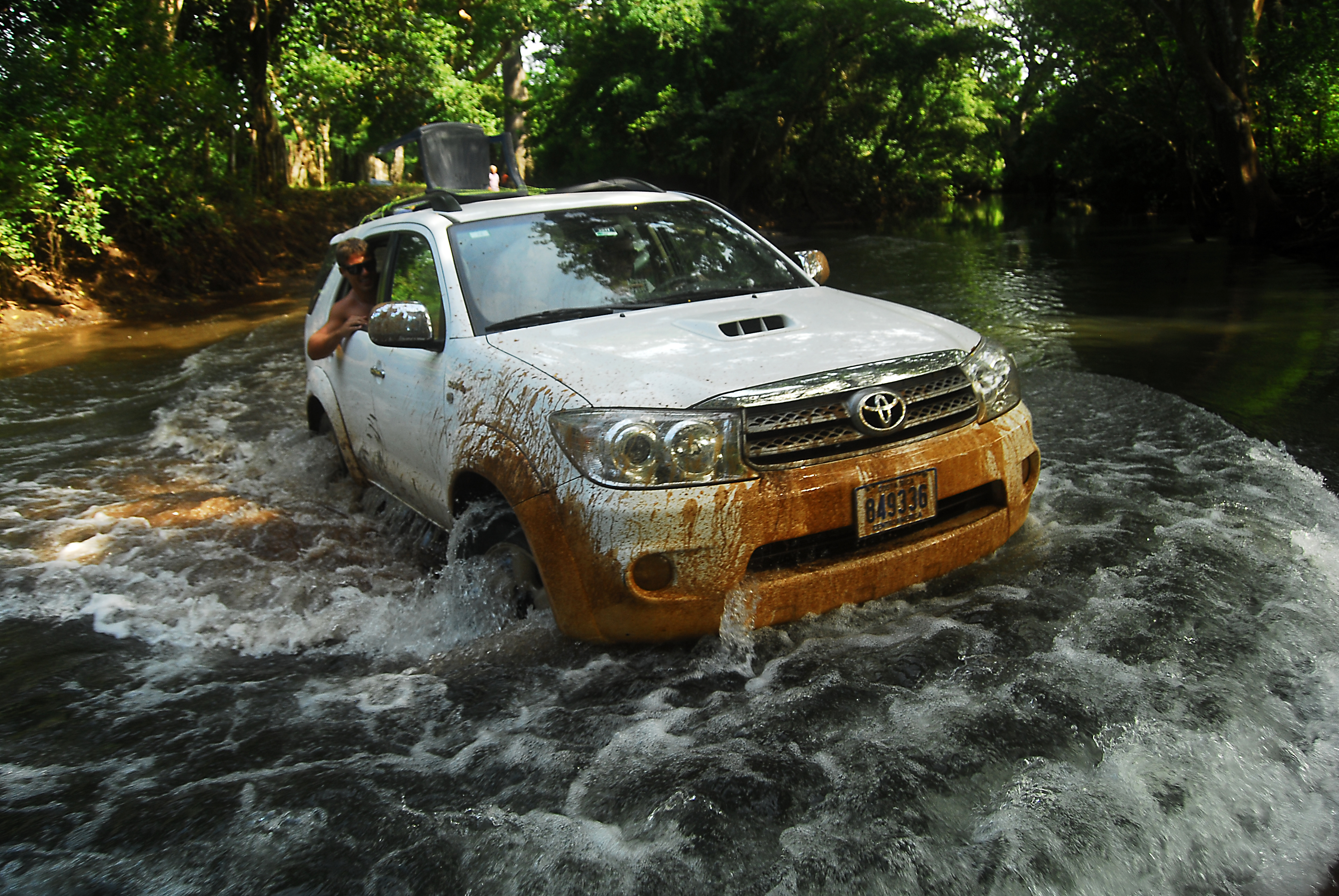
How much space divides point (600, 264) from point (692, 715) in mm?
2159

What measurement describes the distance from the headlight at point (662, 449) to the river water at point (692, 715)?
640mm

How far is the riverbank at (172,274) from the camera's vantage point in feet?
48.7

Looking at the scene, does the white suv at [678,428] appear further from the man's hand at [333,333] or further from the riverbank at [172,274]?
the riverbank at [172,274]

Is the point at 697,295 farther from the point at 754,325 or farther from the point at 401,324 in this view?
the point at 401,324

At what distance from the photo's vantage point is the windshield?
4.44 meters

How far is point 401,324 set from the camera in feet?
14.2

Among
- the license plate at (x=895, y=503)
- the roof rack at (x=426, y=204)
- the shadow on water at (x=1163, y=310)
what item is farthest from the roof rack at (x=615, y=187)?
the shadow on water at (x=1163, y=310)

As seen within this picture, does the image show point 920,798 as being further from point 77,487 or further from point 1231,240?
point 1231,240

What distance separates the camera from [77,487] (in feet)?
22.5

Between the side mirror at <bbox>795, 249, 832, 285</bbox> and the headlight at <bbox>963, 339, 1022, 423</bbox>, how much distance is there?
4.15 ft

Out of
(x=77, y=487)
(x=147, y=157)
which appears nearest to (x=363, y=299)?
(x=77, y=487)

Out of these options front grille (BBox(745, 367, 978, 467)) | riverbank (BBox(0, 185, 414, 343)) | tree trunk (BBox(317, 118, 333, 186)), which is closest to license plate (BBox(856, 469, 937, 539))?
front grille (BBox(745, 367, 978, 467))

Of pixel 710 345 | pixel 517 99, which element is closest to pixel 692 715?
pixel 710 345

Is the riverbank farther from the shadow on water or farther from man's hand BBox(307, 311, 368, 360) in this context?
the shadow on water
